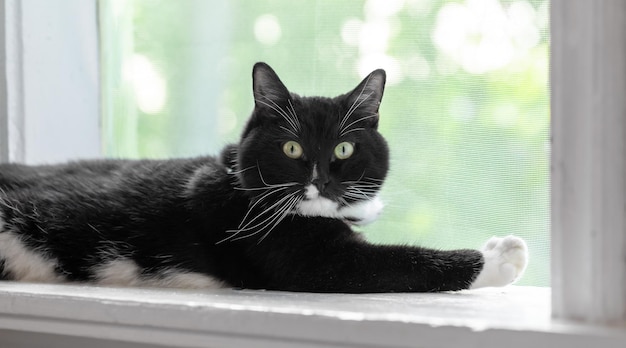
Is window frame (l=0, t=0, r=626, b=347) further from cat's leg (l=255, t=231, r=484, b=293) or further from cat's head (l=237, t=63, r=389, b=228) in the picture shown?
cat's head (l=237, t=63, r=389, b=228)

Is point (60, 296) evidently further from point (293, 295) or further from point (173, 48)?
point (173, 48)

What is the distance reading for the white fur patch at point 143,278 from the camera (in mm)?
1379

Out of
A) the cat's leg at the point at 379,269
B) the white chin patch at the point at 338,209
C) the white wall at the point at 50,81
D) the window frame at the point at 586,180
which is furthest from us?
the white wall at the point at 50,81

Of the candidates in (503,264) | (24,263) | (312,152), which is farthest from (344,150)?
(24,263)

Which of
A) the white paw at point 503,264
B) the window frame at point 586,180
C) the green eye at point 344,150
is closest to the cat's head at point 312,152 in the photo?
the green eye at point 344,150

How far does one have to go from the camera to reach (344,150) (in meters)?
1.42

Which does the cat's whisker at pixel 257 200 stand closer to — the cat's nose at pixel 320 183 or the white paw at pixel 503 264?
the cat's nose at pixel 320 183

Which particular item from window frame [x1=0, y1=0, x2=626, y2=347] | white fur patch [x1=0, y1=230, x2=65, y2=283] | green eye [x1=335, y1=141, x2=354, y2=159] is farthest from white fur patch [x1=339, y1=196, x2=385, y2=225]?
white fur patch [x1=0, y1=230, x2=65, y2=283]

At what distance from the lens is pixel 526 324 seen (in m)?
0.91

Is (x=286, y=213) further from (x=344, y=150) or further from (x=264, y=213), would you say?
(x=344, y=150)

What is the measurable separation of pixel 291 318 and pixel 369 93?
0.58m

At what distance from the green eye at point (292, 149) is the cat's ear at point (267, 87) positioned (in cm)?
10

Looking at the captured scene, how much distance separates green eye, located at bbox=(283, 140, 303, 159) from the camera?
1.39 metres

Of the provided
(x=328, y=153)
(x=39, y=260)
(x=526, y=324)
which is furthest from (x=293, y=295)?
(x=39, y=260)
